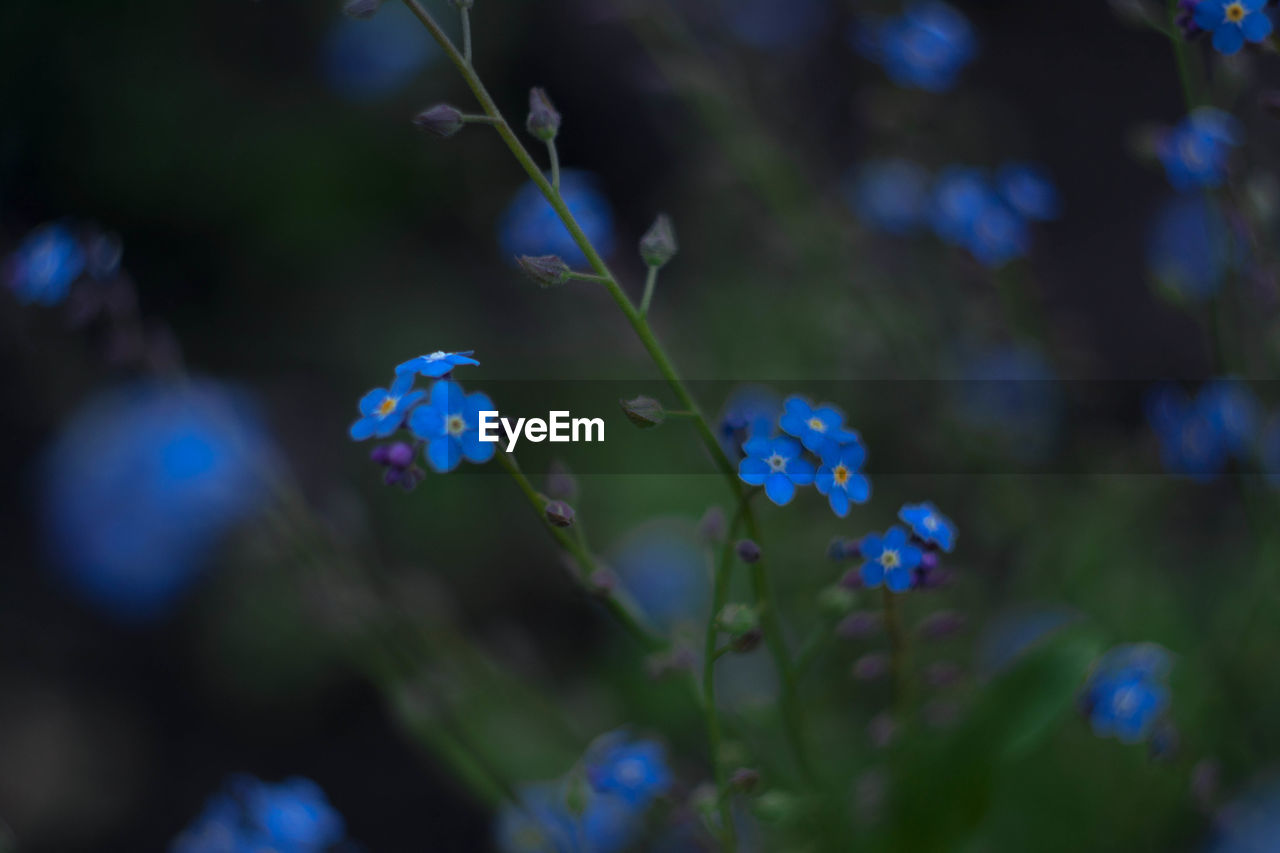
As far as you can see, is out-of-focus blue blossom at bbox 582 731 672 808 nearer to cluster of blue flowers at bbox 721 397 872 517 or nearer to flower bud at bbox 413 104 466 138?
cluster of blue flowers at bbox 721 397 872 517

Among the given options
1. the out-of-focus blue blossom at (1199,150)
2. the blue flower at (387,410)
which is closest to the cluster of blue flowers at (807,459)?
the blue flower at (387,410)

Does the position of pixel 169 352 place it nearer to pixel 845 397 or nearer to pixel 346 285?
pixel 845 397

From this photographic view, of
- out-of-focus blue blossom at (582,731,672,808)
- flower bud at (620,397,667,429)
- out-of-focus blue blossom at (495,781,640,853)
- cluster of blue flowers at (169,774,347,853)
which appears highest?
flower bud at (620,397,667,429)

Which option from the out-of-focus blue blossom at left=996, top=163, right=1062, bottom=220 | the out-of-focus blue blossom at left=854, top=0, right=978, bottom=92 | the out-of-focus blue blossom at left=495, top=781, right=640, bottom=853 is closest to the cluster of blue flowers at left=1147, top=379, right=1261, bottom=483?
the out-of-focus blue blossom at left=996, top=163, right=1062, bottom=220

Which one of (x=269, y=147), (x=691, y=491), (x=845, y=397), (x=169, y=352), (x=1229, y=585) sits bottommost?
(x=1229, y=585)

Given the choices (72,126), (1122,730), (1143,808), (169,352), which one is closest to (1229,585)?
(1143,808)

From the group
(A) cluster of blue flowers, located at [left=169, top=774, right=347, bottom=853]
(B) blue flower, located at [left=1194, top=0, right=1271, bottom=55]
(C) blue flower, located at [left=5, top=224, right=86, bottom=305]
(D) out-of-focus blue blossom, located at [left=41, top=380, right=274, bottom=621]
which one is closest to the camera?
(B) blue flower, located at [left=1194, top=0, right=1271, bottom=55]

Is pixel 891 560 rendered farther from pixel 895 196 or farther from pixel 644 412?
pixel 895 196
